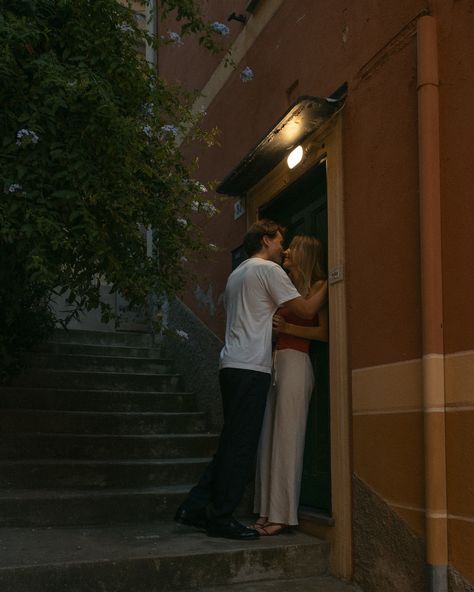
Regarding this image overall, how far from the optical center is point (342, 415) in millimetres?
3904

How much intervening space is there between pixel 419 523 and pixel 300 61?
311 centimetres

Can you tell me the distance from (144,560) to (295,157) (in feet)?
8.56

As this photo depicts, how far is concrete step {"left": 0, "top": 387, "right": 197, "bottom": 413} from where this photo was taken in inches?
228

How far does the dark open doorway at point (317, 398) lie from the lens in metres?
4.39

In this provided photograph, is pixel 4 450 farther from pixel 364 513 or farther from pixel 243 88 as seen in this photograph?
pixel 243 88

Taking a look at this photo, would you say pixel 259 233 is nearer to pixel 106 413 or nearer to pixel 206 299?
pixel 106 413

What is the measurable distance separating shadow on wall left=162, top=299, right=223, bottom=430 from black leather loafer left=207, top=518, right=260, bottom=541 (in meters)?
2.02

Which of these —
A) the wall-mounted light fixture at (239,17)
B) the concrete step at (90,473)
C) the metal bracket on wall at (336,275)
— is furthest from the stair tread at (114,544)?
the wall-mounted light fixture at (239,17)

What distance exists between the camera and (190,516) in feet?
13.4

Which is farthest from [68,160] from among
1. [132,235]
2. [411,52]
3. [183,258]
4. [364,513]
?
[364,513]

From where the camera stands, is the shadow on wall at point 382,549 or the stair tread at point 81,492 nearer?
the shadow on wall at point 382,549

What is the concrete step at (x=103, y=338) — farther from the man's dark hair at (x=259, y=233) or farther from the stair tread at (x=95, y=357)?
the man's dark hair at (x=259, y=233)

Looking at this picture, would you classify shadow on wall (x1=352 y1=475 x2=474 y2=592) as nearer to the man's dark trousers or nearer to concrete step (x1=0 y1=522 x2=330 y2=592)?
concrete step (x1=0 y1=522 x2=330 y2=592)

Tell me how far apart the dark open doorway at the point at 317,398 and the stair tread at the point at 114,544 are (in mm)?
325
